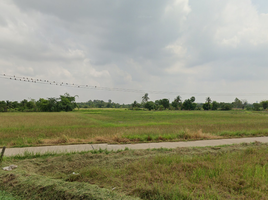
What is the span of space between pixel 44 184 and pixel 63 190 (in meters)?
0.67

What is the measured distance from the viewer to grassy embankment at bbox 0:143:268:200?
369 cm

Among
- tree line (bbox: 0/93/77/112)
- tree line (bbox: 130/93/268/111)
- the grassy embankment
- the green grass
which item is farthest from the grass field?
tree line (bbox: 130/93/268/111)

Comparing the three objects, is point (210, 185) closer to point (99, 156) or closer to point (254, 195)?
point (254, 195)

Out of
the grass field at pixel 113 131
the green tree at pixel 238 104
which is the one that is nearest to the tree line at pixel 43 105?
the grass field at pixel 113 131

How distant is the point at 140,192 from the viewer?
12.5ft

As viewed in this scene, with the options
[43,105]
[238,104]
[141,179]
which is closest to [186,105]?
[238,104]

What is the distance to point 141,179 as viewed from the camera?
448 centimetres

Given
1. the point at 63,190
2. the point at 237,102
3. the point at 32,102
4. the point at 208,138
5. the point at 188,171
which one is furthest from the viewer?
the point at 237,102

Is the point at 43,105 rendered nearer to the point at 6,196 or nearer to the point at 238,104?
the point at 6,196

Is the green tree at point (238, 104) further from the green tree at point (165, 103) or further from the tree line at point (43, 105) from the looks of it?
the tree line at point (43, 105)

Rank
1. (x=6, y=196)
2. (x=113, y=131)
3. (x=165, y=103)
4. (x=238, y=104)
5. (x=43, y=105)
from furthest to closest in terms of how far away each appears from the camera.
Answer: (x=238, y=104)
(x=165, y=103)
(x=43, y=105)
(x=113, y=131)
(x=6, y=196)

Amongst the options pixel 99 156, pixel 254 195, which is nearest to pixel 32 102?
pixel 99 156

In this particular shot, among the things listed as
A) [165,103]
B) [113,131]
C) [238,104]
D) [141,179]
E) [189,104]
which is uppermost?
[238,104]

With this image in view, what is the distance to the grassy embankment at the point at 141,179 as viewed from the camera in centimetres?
369
